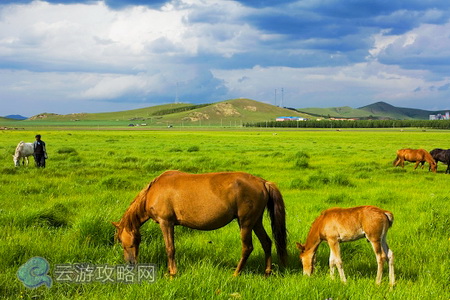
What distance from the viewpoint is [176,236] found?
8078 millimetres

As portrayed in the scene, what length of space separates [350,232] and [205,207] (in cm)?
225

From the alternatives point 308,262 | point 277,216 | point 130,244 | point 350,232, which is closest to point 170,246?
point 130,244

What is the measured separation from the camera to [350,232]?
572 centimetres

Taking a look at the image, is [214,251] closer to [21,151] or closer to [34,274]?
[34,274]

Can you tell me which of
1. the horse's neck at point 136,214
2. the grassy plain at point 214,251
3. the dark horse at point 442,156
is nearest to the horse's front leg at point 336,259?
the grassy plain at point 214,251

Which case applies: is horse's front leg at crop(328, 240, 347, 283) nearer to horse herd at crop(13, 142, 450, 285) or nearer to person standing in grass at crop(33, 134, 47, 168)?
horse herd at crop(13, 142, 450, 285)

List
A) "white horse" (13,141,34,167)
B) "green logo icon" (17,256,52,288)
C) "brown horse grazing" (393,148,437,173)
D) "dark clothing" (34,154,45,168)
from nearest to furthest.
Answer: "green logo icon" (17,256,52,288) < "dark clothing" (34,154,45,168) < "white horse" (13,141,34,167) < "brown horse grazing" (393,148,437,173)

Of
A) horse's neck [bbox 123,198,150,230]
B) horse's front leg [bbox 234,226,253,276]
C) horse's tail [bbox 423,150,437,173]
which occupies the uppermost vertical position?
horse's neck [bbox 123,198,150,230]

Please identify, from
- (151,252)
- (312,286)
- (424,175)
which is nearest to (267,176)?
(424,175)

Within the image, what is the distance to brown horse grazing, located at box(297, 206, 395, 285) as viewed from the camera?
220 inches

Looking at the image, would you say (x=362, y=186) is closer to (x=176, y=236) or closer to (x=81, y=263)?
(x=176, y=236)

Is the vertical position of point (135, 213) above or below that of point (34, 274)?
above

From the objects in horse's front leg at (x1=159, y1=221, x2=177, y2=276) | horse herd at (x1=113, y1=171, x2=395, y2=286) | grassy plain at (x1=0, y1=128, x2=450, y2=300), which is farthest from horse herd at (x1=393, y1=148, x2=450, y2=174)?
horse's front leg at (x1=159, y1=221, x2=177, y2=276)

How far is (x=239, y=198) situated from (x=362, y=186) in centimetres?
1151
